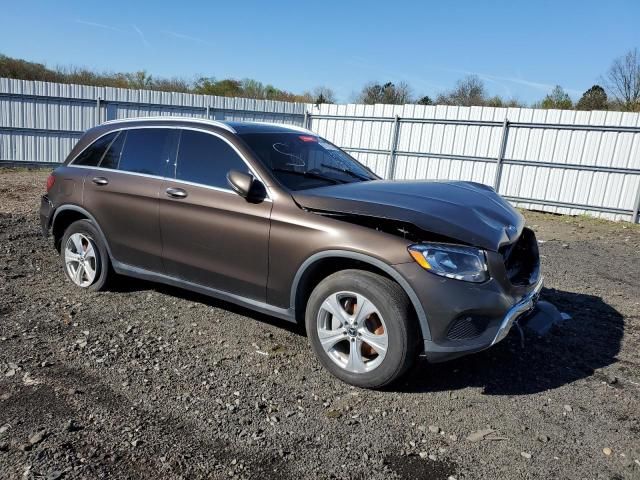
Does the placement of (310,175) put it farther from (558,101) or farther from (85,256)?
(558,101)

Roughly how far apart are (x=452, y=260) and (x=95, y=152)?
148 inches

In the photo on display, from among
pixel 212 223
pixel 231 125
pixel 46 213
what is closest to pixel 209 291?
pixel 212 223

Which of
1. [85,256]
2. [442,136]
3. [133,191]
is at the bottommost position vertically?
[85,256]

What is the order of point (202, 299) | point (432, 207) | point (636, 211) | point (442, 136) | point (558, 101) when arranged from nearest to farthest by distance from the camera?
point (432, 207) → point (202, 299) → point (636, 211) → point (442, 136) → point (558, 101)

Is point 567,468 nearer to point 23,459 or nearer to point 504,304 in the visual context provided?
point 504,304

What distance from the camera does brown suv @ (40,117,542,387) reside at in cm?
331

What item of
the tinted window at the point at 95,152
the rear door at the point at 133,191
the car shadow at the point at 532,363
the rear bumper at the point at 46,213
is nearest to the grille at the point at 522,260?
the car shadow at the point at 532,363

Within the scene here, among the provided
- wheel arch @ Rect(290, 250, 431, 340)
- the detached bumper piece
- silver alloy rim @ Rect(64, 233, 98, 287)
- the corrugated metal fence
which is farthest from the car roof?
the corrugated metal fence

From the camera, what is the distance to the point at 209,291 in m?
4.35

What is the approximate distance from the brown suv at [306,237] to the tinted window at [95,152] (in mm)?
15

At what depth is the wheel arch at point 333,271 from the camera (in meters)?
3.30

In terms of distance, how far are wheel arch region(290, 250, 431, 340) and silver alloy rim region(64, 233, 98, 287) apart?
2.45 m

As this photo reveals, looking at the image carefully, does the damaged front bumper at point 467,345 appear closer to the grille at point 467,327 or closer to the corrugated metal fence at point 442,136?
the grille at point 467,327

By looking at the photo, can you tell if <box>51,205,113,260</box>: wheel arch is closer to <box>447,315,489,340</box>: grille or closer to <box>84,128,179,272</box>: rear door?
<box>84,128,179,272</box>: rear door
